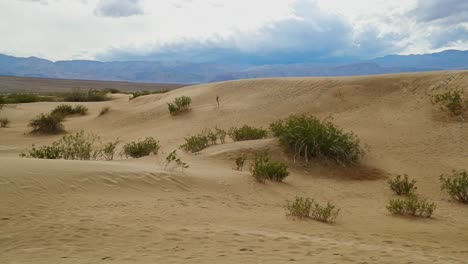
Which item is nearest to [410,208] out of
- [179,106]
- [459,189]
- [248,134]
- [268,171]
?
[459,189]

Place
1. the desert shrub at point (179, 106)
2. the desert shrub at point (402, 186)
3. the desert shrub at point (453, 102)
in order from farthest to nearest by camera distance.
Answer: the desert shrub at point (179, 106), the desert shrub at point (453, 102), the desert shrub at point (402, 186)

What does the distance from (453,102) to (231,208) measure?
13609 mm

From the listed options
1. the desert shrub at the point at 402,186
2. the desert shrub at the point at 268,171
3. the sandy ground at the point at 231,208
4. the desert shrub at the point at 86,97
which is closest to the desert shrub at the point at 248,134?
the sandy ground at the point at 231,208

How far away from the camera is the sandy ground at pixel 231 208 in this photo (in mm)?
6219

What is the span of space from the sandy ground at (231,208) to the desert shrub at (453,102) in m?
0.46

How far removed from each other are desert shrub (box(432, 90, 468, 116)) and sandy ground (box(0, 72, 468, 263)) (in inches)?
18.3

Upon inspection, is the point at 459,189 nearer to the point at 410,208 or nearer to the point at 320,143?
the point at 410,208

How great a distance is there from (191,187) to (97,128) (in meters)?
18.1

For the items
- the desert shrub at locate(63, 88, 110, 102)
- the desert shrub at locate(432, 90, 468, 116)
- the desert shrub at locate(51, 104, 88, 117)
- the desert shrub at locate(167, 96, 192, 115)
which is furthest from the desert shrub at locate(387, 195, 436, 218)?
the desert shrub at locate(63, 88, 110, 102)

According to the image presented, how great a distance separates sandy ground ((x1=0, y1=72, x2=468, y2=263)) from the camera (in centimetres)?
622

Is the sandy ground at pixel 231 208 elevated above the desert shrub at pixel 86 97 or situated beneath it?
situated beneath

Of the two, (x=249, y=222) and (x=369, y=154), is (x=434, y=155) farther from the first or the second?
(x=249, y=222)

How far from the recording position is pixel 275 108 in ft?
80.3

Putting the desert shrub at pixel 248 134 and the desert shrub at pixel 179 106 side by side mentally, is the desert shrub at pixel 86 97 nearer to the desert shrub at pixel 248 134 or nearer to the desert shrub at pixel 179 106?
the desert shrub at pixel 179 106
